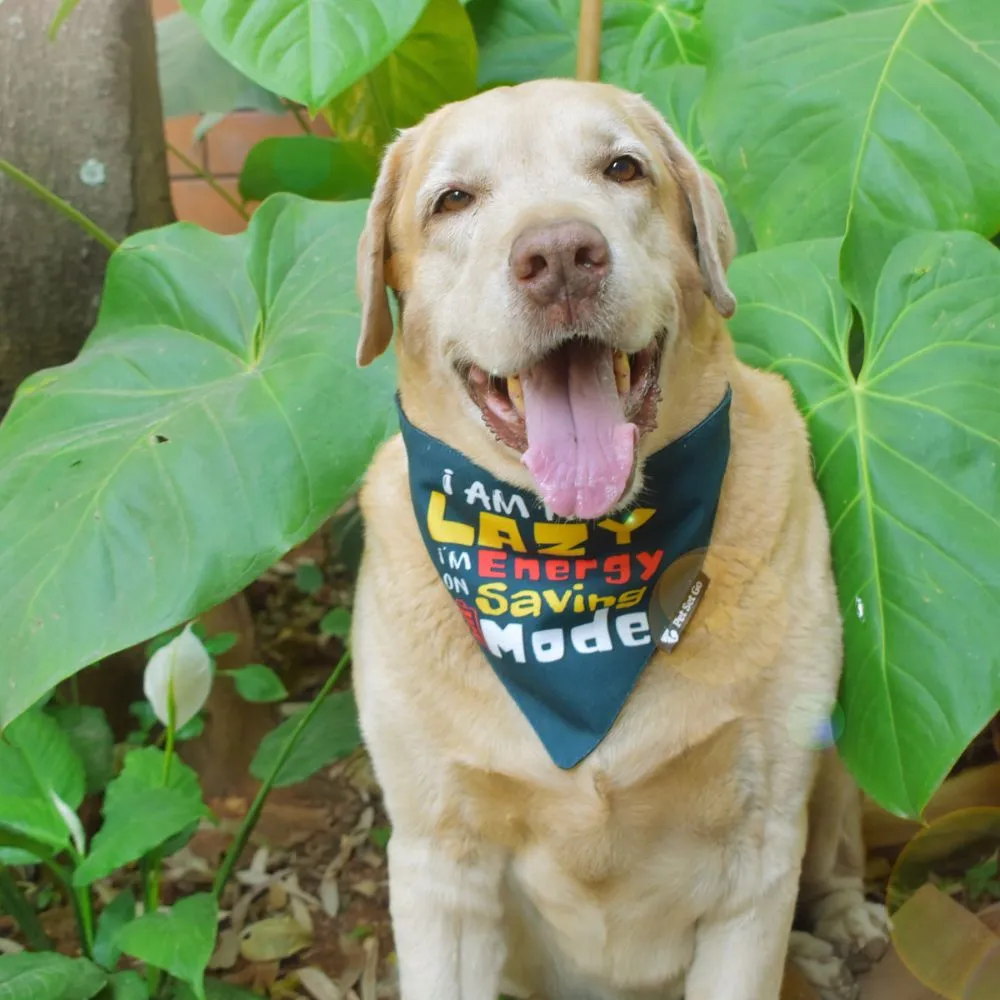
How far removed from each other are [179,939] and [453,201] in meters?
1.02

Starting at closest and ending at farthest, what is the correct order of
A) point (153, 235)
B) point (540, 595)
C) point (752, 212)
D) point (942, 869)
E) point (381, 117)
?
point (540, 595)
point (752, 212)
point (153, 235)
point (942, 869)
point (381, 117)

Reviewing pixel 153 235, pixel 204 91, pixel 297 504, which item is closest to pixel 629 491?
pixel 297 504

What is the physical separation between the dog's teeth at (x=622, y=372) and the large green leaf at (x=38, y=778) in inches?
38.1

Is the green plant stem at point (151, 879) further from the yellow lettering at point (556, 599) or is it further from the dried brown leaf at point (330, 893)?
the yellow lettering at point (556, 599)

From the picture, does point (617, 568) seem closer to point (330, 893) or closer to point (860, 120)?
point (860, 120)

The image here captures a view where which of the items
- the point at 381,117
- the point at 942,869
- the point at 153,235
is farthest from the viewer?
the point at 381,117

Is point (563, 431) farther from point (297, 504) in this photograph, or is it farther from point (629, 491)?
point (297, 504)

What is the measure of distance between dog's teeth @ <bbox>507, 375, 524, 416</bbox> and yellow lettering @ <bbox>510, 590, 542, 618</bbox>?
224mm

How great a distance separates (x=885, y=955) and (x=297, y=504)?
1200mm

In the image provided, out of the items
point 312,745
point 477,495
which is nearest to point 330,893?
point 312,745

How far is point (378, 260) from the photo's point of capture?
4.53 ft

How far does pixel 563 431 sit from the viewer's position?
1196 millimetres

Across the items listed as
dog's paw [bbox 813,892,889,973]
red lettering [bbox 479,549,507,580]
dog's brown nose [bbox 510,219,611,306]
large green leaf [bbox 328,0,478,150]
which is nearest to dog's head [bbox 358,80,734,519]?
dog's brown nose [bbox 510,219,611,306]

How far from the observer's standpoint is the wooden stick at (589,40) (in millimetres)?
1794
